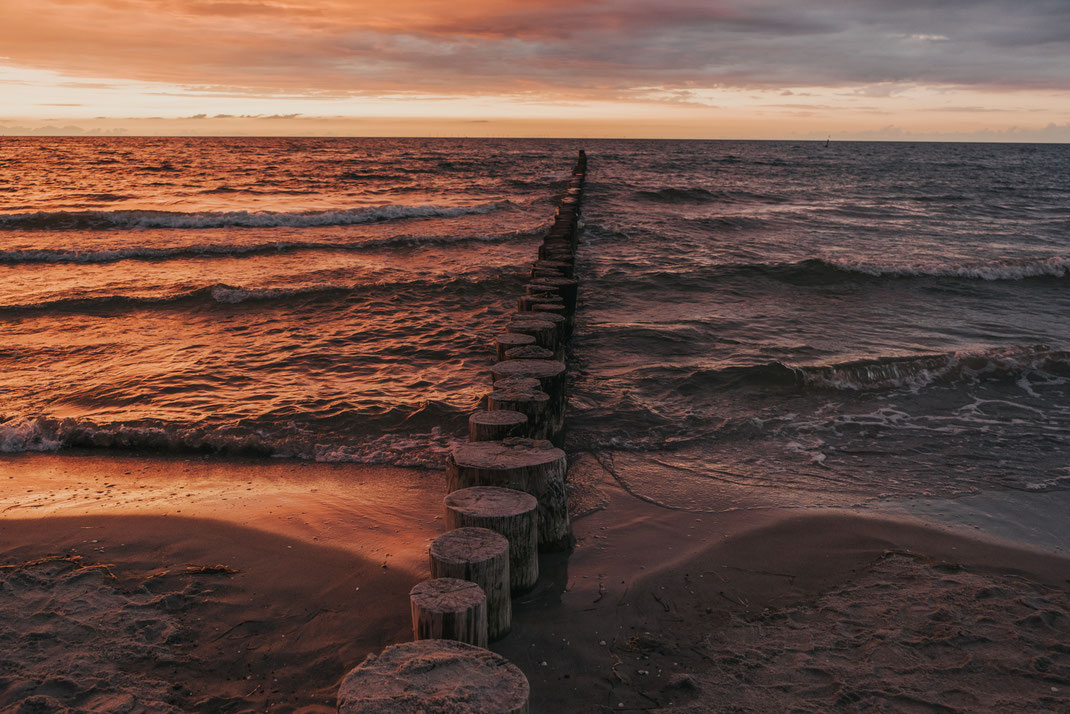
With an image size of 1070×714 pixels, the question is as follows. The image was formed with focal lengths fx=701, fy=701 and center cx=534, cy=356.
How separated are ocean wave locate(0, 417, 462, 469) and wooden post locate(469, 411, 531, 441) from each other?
1.40 m

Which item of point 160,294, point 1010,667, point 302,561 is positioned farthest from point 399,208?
point 1010,667

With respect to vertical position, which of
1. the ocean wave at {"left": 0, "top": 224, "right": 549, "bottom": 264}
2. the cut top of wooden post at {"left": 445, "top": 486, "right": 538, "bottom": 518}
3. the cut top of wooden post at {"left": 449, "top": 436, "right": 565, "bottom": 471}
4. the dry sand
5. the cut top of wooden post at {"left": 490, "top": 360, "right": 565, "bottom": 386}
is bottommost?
the dry sand

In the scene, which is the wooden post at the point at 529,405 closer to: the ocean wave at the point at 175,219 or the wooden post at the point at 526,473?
the wooden post at the point at 526,473

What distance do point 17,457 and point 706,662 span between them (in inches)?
216

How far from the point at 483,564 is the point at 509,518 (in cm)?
37

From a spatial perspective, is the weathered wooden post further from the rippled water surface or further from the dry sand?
the rippled water surface

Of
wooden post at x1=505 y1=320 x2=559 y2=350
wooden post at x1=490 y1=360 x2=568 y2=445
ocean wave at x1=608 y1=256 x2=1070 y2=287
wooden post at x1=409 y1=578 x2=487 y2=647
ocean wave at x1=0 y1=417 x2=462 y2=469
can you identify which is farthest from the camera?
ocean wave at x1=608 y1=256 x2=1070 y2=287

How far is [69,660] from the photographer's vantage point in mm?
3049

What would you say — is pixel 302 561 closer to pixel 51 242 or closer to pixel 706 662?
pixel 706 662

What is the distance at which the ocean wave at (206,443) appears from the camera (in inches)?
224

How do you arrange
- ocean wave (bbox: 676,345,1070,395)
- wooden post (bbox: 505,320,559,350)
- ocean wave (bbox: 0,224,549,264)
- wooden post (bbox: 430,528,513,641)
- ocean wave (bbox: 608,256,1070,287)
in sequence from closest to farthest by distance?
wooden post (bbox: 430,528,513,641) < wooden post (bbox: 505,320,559,350) < ocean wave (bbox: 676,345,1070,395) < ocean wave (bbox: 608,256,1070,287) < ocean wave (bbox: 0,224,549,264)

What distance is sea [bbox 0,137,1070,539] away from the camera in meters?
5.80

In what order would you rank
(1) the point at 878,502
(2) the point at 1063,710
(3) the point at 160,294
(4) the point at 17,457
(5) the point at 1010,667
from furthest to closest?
(3) the point at 160,294 < (4) the point at 17,457 < (1) the point at 878,502 < (5) the point at 1010,667 < (2) the point at 1063,710

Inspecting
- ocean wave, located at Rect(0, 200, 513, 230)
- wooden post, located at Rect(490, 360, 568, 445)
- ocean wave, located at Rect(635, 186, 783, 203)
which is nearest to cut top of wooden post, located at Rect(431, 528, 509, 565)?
wooden post, located at Rect(490, 360, 568, 445)
